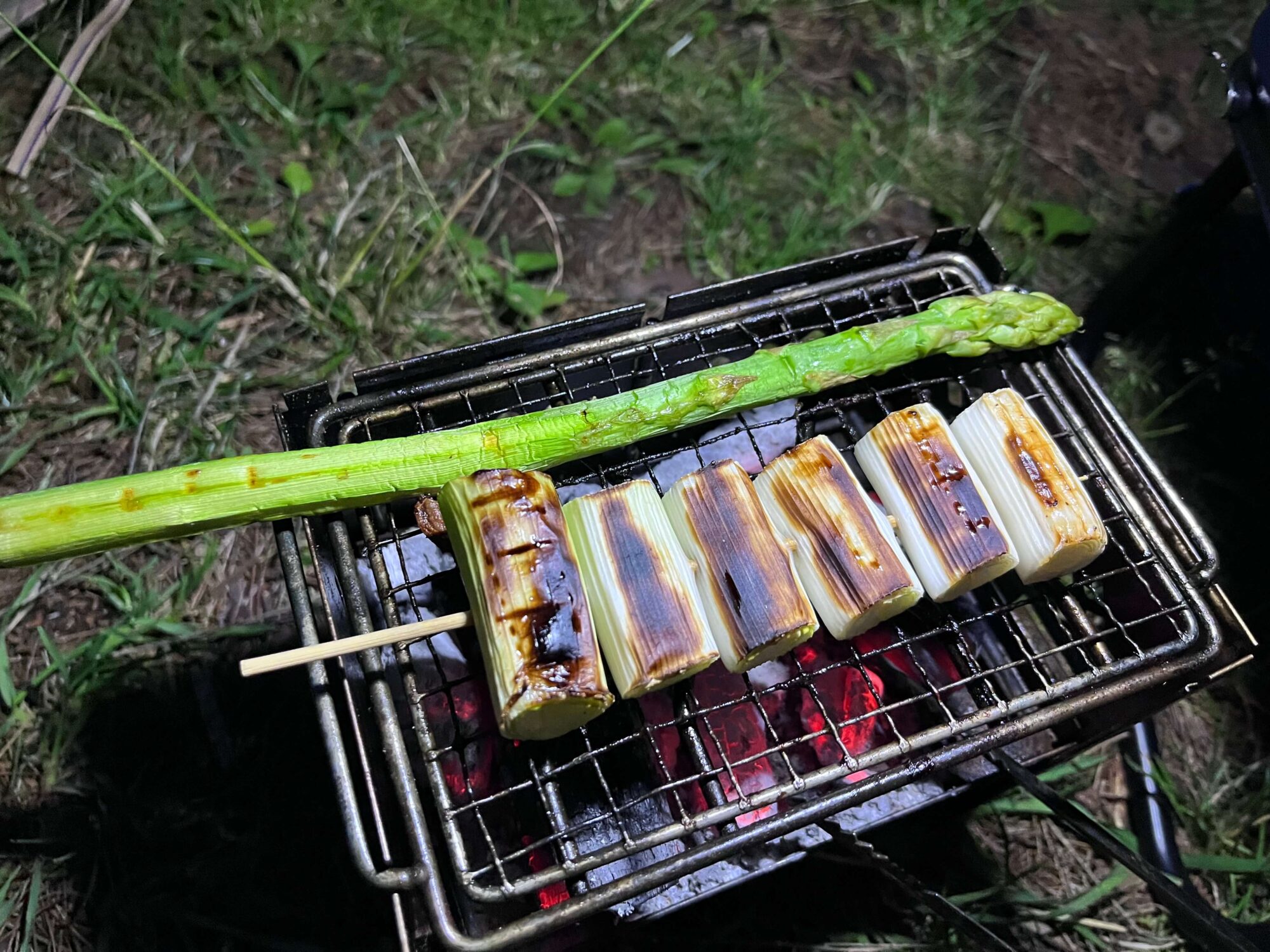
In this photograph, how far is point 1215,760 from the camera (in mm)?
4027

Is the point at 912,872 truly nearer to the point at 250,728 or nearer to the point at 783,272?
the point at 783,272

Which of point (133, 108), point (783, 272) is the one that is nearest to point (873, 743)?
point (783, 272)

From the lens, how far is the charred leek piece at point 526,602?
2248 mm

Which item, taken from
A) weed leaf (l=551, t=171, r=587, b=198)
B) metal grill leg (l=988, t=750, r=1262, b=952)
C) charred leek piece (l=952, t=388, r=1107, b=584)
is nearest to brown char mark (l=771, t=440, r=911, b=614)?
charred leek piece (l=952, t=388, r=1107, b=584)

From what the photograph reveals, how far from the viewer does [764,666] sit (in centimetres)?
316

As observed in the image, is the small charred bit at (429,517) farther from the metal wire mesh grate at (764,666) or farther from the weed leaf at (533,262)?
the weed leaf at (533,262)

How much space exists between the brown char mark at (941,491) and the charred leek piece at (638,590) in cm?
87

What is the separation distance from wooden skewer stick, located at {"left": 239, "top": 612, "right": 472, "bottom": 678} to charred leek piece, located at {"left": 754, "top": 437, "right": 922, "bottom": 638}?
1138 mm

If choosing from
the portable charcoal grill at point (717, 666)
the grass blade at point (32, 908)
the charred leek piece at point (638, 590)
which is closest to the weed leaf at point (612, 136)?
the portable charcoal grill at point (717, 666)

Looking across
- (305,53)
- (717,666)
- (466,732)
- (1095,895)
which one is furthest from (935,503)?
(305,53)

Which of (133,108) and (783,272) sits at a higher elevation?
(133,108)

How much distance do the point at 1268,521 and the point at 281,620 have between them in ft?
18.0

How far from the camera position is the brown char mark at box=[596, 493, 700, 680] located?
2.39 meters

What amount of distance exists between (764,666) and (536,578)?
49.1 inches
